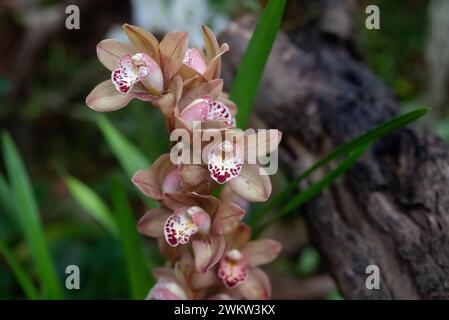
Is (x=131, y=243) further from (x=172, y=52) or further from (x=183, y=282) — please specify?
(x=172, y=52)

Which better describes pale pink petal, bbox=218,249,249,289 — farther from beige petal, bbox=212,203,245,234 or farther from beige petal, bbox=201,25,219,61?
beige petal, bbox=201,25,219,61

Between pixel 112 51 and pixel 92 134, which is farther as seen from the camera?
pixel 92 134

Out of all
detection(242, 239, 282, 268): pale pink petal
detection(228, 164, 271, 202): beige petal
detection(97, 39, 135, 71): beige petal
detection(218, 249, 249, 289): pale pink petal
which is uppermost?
detection(97, 39, 135, 71): beige petal

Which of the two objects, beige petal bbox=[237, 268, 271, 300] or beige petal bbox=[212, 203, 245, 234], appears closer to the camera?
beige petal bbox=[212, 203, 245, 234]

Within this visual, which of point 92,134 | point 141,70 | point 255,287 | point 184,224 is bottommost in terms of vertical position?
point 255,287

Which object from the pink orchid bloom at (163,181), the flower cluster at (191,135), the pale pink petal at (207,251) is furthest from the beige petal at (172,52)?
the pale pink petal at (207,251)

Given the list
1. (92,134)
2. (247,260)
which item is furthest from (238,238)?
(92,134)

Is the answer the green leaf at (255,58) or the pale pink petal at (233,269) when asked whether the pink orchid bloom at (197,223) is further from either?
the green leaf at (255,58)

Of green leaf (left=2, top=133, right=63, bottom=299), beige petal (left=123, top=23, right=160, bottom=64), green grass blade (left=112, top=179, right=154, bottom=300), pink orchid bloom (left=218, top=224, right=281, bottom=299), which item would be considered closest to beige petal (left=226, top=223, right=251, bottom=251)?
pink orchid bloom (left=218, top=224, right=281, bottom=299)

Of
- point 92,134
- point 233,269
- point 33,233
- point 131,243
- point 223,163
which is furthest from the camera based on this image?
point 92,134

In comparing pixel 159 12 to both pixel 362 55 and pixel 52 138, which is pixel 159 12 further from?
pixel 52 138
